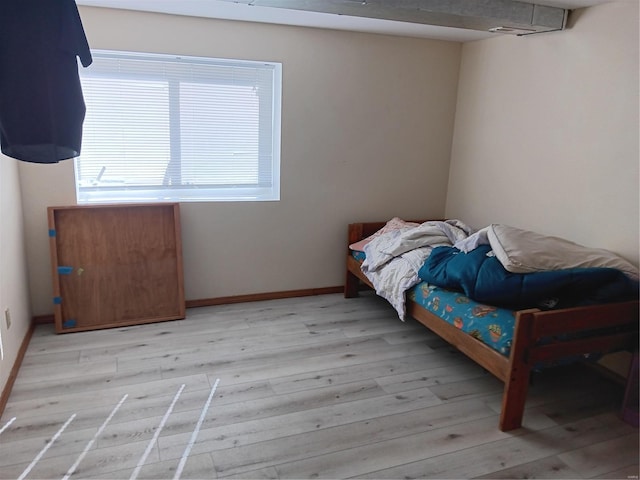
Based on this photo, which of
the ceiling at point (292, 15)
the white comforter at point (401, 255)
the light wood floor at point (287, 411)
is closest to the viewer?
the light wood floor at point (287, 411)

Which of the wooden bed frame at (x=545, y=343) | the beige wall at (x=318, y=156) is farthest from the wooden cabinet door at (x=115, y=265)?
the wooden bed frame at (x=545, y=343)

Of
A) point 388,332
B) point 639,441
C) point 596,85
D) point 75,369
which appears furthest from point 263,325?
point 596,85

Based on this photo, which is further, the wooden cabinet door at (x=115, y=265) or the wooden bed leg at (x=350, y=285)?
the wooden bed leg at (x=350, y=285)

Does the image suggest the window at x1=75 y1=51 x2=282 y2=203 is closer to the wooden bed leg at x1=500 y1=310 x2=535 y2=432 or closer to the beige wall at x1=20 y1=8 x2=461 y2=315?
the beige wall at x1=20 y1=8 x2=461 y2=315

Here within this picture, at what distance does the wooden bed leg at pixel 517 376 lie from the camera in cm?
206

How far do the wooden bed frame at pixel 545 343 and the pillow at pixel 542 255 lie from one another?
26 centimetres

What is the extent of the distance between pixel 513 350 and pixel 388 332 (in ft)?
4.07

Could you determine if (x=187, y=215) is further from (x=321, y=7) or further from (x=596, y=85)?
(x=596, y=85)

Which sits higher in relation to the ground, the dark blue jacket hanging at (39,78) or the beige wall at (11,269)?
the dark blue jacket hanging at (39,78)

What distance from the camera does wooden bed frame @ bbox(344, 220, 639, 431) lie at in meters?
2.09

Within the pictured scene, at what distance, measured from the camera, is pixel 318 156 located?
145 inches

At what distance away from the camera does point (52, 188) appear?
3.07 meters

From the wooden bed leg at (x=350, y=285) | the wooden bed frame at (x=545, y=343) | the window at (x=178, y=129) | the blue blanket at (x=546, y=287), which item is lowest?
the wooden bed leg at (x=350, y=285)

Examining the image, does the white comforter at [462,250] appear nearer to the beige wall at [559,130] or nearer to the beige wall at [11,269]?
the beige wall at [559,130]
